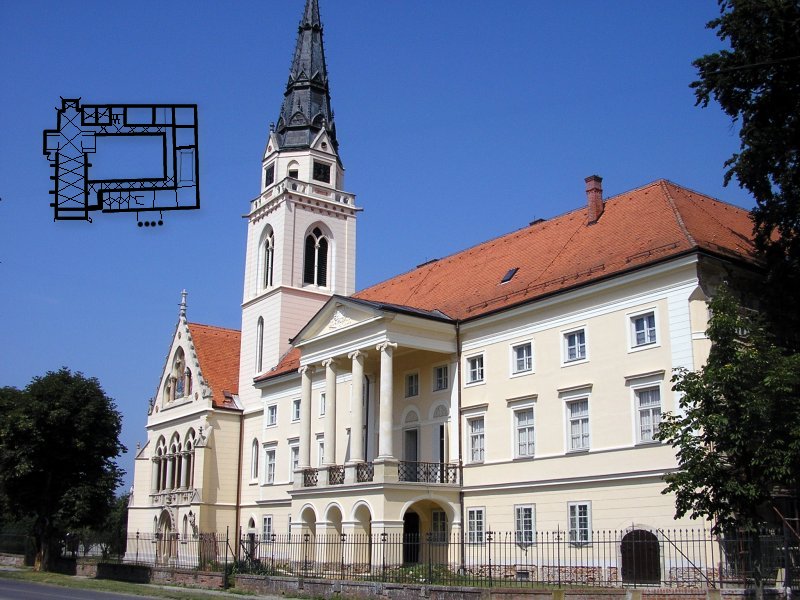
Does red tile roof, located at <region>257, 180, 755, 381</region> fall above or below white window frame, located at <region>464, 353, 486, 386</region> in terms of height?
above

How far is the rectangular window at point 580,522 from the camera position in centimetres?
3030

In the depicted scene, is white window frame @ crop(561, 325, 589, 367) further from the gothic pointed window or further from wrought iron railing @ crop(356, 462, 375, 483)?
the gothic pointed window

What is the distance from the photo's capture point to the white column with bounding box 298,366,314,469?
4025 centimetres

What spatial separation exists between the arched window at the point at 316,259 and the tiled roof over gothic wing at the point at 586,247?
13224mm

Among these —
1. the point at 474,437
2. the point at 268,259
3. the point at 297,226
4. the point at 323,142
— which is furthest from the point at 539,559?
the point at 323,142

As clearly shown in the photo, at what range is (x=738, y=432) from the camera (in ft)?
68.9

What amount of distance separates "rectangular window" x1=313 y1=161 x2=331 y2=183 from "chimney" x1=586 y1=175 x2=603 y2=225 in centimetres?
2315

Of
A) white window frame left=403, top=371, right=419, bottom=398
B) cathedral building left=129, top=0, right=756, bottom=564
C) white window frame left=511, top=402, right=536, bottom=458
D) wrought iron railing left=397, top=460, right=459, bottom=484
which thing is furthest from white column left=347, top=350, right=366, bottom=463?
white window frame left=511, top=402, right=536, bottom=458

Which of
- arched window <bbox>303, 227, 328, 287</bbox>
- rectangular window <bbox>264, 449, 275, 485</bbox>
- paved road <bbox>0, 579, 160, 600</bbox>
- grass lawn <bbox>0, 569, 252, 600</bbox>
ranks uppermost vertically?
arched window <bbox>303, 227, 328, 287</bbox>

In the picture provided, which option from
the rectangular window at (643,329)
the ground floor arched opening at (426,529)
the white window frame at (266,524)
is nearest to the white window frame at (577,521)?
the ground floor arched opening at (426,529)

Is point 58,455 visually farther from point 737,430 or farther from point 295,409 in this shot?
point 737,430

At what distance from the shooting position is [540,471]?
3238 cm

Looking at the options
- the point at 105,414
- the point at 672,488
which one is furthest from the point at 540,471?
the point at 105,414

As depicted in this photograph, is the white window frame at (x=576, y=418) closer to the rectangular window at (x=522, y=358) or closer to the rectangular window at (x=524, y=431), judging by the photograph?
the rectangular window at (x=524, y=431)
